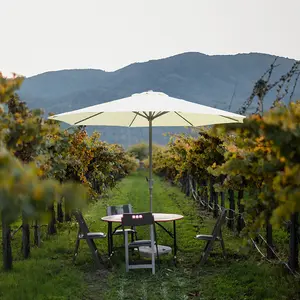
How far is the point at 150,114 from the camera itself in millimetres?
8469

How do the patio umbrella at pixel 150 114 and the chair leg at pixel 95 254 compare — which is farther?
the patio umbrella at pixel 150 114

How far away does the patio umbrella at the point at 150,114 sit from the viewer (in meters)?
7.05

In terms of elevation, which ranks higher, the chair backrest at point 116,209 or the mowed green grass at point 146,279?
the chair backrest at point 116,209

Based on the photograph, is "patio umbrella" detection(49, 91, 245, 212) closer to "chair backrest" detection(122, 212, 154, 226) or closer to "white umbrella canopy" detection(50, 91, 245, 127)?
"white umbrella canopy" detection(50, 91, 245, 127)

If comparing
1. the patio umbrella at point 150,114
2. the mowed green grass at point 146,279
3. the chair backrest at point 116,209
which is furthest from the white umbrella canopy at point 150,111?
the mowed green grass at point 146,279

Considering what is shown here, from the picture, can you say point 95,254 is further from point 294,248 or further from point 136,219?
point 294,248

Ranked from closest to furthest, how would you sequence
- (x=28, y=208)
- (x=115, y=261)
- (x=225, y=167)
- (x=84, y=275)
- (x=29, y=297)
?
(x=28, y=208), (x=225, y=167), (x=29, y=297), (x=84, y=275), (x=115, y=261)

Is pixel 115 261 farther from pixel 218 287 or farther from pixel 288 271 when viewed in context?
pixel 288 271

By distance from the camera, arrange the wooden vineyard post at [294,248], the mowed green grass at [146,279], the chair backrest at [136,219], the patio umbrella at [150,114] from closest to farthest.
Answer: the mowed green grass at [146,279] → the wooden vineyard post at [294,248] → the chair backrest at [136,219] → the patio umbrella at [150,114]

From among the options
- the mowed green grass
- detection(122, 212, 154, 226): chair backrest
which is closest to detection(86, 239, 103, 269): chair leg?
the mowed green grass

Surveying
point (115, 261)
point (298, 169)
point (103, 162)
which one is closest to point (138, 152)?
point (103, 162)

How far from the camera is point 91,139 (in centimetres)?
1239

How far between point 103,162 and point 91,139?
61 cm

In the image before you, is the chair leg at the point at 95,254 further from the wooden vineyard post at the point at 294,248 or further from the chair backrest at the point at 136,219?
the wooden vineyard post at the point at 294,248
